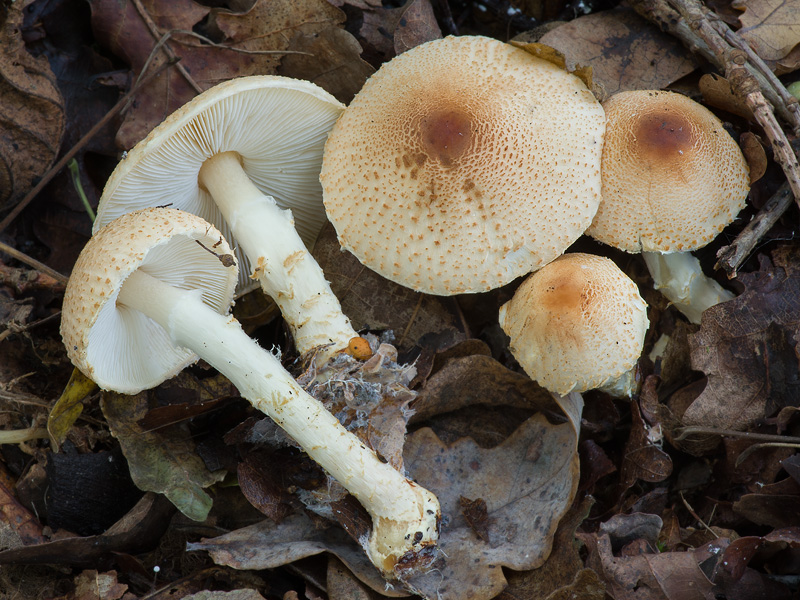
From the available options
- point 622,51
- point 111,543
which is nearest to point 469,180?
point 622,51

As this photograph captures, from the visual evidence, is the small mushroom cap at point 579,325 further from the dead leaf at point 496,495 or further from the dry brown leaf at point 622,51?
the dry brown leaf at point 622,51

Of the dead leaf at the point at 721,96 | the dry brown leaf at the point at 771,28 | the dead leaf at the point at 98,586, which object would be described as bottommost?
the dead leaf at the point at 98,586

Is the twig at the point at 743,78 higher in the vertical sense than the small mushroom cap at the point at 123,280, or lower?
higher

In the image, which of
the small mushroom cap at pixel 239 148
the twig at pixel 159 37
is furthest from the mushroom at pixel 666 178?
the twig at pixel 159 37

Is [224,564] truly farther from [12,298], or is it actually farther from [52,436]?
[12,298]

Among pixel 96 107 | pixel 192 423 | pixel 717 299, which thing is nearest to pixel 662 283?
pixel 717 299

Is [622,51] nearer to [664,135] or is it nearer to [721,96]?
[721,96]

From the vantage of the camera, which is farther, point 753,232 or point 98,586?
point 753,232
